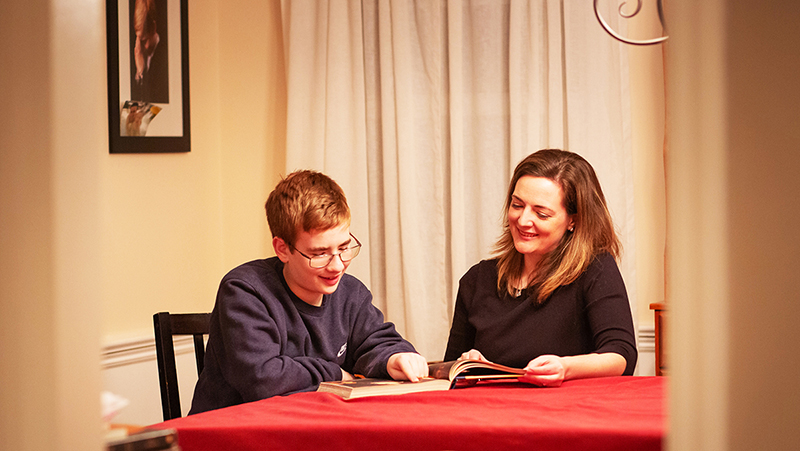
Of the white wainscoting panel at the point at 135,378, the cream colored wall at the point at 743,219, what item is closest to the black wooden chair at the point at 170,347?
the white wainscoting panel at the point at 135,378

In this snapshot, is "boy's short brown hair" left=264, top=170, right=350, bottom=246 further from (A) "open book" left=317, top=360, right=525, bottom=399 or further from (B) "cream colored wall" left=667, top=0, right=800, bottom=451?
(B) "cream colored wall" left=667, top=0, right=800, bottom=451

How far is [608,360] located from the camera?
1.74 meters

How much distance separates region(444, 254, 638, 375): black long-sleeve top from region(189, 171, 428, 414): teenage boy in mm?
319

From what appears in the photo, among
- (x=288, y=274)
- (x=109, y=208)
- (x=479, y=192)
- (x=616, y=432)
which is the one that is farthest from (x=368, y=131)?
(x=616, y=432)

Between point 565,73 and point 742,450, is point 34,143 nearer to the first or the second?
point 742,450

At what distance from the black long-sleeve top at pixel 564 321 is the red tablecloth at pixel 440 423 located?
0.49 metres

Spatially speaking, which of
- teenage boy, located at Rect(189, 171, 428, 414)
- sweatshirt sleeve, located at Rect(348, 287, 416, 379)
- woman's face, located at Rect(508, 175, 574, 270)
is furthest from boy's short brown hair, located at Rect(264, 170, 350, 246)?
woman's face, located at Rect(508, 175, 574, 270)

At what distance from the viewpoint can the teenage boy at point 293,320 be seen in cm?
160

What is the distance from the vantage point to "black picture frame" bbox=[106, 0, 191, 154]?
2650 mm

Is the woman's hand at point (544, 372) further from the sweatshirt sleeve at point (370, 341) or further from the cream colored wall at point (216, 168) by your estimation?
A: the cream colored wall at point (216, 168)

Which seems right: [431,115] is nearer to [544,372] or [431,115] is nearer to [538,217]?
[538,217]

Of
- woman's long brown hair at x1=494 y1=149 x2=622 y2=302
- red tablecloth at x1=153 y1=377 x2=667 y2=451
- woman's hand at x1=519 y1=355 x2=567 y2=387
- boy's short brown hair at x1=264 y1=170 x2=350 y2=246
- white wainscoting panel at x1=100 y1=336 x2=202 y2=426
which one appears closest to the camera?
red tablecloth at x1=153 y1=377 x2=667 y2=451

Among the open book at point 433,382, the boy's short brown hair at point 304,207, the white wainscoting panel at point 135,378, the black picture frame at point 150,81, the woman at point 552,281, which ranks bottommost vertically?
the white wainscoting panel at point 135,378

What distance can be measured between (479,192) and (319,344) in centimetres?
138
